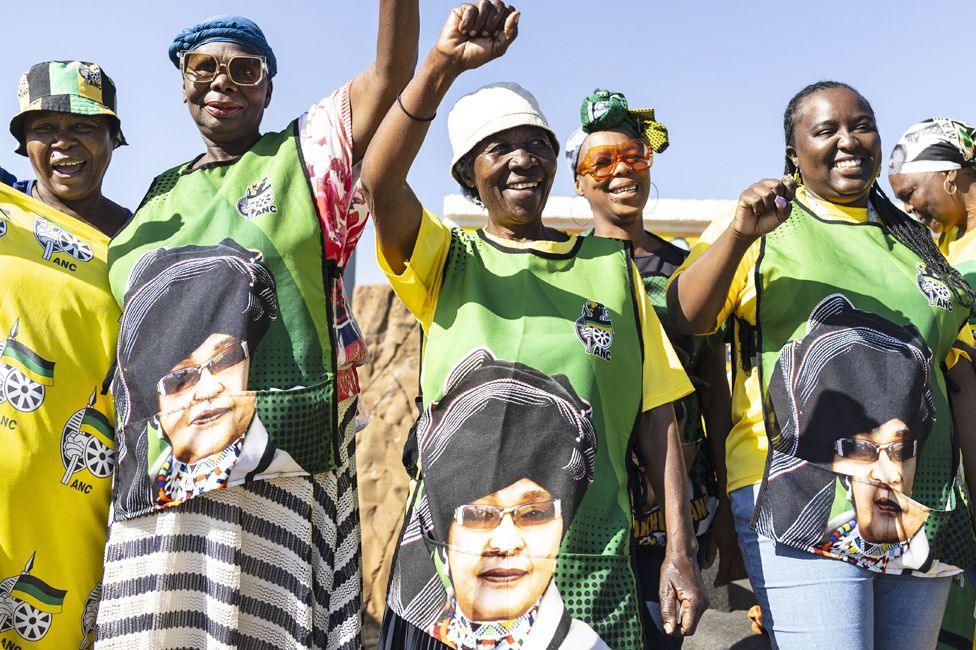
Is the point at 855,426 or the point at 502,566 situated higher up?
the point at 855,426

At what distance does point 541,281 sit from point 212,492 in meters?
1.07

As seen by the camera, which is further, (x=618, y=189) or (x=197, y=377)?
(x=618, y=189)

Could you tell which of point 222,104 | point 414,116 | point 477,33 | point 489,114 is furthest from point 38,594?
point 477,33

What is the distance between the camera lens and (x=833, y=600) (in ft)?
9.96

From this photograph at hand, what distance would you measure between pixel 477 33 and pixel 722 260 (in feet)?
3.21

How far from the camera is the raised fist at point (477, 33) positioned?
8.57ft

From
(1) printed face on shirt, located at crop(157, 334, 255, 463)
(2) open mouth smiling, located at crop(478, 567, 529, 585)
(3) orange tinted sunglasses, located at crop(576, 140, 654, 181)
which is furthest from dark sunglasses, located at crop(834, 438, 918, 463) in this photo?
(1) printed face on shirt, located at crop(157, 334, 255, 463)

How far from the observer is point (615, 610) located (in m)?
2.77

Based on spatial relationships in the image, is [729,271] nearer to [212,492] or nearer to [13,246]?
[212,492]

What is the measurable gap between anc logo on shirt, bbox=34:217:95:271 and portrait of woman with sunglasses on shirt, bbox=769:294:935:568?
2152mm

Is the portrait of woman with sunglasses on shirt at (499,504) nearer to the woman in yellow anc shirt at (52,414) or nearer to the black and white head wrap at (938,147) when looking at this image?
the woman in yellow anc shirt at (52,414)

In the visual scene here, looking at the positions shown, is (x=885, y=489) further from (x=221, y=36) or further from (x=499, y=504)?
(x=221, y=36)

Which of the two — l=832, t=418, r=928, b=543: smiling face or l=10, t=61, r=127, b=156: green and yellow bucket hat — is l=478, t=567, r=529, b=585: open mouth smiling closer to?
l=832, t=418, r=928, b=543: smiling face

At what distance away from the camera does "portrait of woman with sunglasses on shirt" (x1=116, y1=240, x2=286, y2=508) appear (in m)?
2.91
